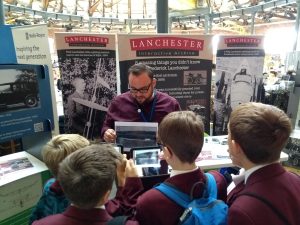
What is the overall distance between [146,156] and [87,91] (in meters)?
1.62

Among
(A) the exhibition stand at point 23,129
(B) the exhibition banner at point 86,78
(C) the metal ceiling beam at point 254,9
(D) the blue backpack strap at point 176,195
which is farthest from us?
(C) the metal ceiling beam at point 254,9

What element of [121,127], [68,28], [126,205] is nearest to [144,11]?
[68,28]

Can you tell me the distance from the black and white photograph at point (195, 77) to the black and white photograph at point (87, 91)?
82 cm

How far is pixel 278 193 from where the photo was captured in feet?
3.39

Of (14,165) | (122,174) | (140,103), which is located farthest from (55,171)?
(140,103)

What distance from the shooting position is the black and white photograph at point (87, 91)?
10.1 ft

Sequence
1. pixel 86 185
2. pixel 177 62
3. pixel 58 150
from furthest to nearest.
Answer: pixel 177 62 → pixel 58 150 → pixel 86 185

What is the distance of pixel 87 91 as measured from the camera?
10.4ft

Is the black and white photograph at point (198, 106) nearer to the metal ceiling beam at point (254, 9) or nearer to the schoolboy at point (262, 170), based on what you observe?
the schoolboy at point (262, 170)

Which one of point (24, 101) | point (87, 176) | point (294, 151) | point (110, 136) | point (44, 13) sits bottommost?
point (294, 151)

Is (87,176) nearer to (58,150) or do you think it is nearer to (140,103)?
(58,150)

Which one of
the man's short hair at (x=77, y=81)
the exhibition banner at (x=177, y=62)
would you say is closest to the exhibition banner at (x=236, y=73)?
the exhibition banner at (x=177, y=62)

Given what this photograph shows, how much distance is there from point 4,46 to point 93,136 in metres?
1.28

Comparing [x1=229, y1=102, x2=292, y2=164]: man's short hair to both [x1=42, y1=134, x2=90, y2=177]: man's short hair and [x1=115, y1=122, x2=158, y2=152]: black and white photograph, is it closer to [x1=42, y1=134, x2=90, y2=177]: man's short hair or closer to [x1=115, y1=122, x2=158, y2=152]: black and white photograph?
[x1=42, y1=134, x2=90, y2=177]: man's short hair
